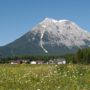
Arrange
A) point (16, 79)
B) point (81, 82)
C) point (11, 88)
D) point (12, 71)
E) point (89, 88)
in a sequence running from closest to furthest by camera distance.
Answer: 1. point (89, 88)
2. point (11, 88)
3. point (81, 82)
4. point (16, 79)
5. point (12, 71)

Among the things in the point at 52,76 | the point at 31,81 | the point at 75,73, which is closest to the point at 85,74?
the point at 75,73

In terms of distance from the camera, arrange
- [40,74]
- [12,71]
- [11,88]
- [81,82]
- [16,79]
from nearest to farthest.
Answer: [11,88] < [81,82] < [16,79] < [40,74] < [12,71]

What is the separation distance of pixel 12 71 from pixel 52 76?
3.95 m

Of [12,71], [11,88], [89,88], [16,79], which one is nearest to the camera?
[89,88]

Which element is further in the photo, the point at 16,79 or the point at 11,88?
the point at 16,79

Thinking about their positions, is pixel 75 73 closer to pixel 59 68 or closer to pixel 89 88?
pixel 59 68

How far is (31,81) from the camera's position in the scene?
20.5 m

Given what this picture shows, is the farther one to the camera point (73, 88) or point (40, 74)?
point (40, 74)

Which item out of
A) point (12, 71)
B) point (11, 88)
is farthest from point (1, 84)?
point (12, 71)

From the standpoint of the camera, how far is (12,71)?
82.2 ft

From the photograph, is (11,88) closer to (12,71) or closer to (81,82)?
(81,82)

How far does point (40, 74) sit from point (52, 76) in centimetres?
161

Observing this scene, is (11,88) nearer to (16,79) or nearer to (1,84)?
(1,84)

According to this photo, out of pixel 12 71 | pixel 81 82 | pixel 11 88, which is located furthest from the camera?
pixel 12 71
